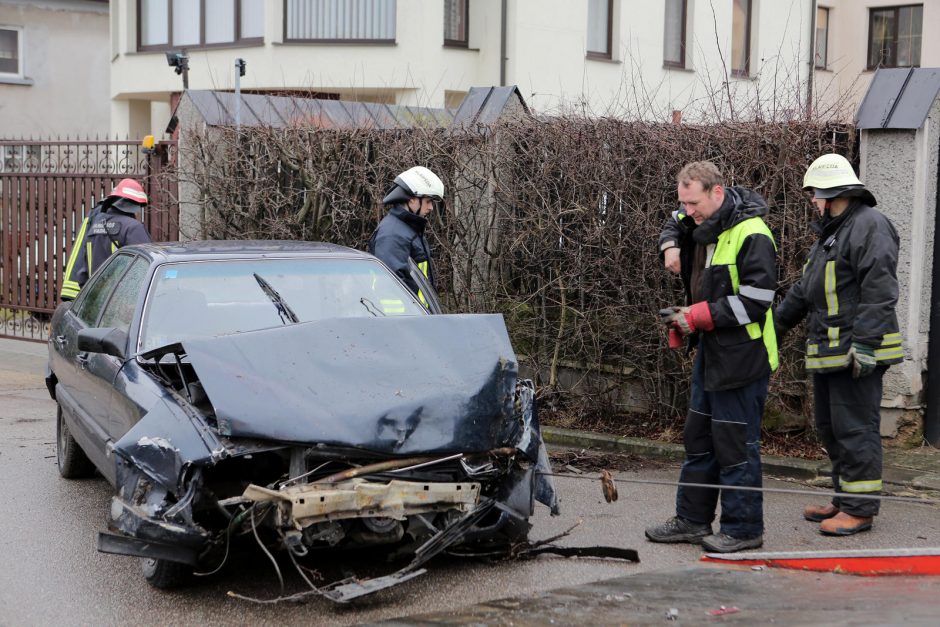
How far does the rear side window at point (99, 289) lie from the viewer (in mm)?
6602

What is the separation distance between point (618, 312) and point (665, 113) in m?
1.88

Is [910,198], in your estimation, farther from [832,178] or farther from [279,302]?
[279,302]

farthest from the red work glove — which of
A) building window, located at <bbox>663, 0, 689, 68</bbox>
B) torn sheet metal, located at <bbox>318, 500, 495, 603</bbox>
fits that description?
building window, located at <bbox>663, 0, 689, 68</bbox>

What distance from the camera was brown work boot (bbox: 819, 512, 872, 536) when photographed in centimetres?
589

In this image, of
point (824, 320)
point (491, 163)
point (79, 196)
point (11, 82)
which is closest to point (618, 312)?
point (491, 163)

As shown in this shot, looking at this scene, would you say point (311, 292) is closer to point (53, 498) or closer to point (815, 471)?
point (53, 498)

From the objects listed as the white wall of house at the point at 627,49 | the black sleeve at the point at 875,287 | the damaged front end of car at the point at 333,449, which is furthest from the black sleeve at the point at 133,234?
the white wall of house at the point at 627,49

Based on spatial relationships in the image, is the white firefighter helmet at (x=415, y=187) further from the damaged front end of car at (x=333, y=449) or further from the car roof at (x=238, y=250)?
the damaged front end of car at (x=333, y=449)

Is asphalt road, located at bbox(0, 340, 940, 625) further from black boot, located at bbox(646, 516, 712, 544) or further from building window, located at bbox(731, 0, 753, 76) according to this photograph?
building window, located at bbox(731, 0, 753, 76)

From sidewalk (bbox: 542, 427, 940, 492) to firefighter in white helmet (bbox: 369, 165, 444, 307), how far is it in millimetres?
1785

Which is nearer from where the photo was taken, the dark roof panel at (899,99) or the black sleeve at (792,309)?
the black sleeve at (792,309)

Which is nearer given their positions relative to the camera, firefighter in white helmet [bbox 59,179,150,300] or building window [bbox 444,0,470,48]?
firefighter in white helmet [bbox 59,179,150,300]

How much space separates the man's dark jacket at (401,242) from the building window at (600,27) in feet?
41.9

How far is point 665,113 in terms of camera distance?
9070 millimetres
